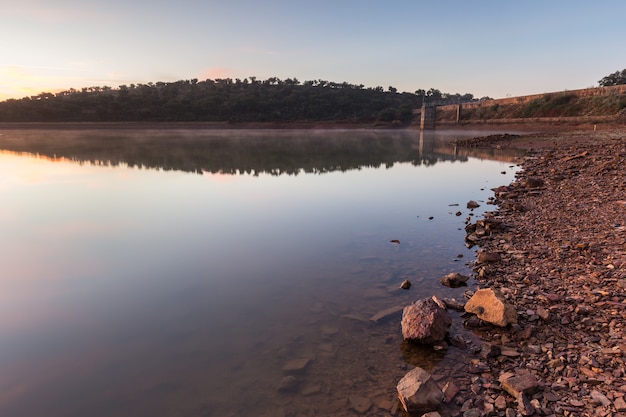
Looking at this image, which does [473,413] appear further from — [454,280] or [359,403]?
[454,280]

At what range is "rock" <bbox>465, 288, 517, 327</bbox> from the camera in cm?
499

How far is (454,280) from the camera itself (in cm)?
661

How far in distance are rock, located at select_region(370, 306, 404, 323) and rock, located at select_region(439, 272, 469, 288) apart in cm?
128

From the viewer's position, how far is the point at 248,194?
15.9m

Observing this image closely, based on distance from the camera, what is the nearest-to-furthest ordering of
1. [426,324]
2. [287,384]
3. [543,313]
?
1. [287,384]
2. [426,324]
3. [543,313]

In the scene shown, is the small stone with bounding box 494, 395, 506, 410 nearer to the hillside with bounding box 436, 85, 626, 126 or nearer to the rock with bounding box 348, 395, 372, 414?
the rock with bounding box 348, 395, 372, 414

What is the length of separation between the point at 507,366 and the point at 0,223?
1361 centimetres

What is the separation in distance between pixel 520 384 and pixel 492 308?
144cm

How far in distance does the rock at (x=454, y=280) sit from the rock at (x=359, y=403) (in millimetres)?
3268

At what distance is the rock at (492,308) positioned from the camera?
16.4 feet

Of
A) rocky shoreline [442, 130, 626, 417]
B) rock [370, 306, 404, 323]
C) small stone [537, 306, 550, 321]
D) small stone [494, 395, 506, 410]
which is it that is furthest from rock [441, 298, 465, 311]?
small stone [494, 395, 506, 410]

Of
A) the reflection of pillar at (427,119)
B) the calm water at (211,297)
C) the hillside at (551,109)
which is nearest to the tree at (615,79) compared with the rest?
the hillside at (551,109)


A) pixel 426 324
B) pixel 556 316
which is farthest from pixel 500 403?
pixel 556 316

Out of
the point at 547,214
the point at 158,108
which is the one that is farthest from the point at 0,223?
the point at 158,108
